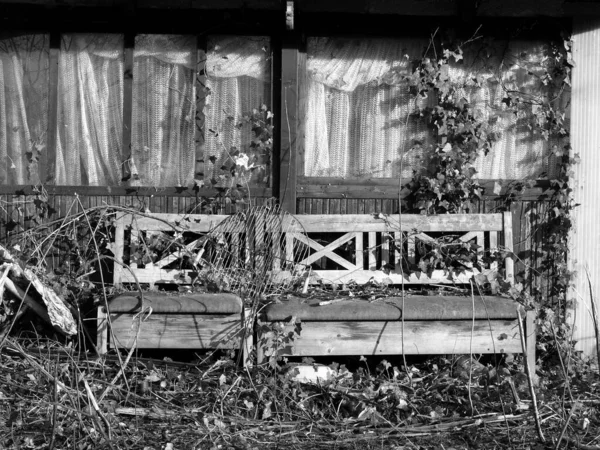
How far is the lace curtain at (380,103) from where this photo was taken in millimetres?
6465

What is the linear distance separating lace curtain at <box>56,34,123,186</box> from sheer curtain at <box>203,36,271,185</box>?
2.59 ft

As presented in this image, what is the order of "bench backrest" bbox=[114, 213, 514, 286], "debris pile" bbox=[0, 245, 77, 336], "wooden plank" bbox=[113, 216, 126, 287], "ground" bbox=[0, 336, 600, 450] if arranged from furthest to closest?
1. "bench backrest" bbox=[114, 213, 514, 286]
2. "wooden plank" bbox=[113, 216, 126, 287]
3. "debris pile" bbox=[0, 245, 77, 336]
4. "ground" bbox=[0, 336, 600, 450]

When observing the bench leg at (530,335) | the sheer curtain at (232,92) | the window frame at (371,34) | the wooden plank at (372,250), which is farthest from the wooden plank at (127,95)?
the bench leg at (530,335)

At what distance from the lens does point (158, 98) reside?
645 cm

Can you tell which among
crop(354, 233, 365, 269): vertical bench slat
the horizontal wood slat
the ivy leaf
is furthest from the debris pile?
the ivy leaf

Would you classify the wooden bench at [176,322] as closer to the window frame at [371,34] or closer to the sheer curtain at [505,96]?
the window frame at [371,34]

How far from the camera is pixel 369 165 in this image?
6.48m

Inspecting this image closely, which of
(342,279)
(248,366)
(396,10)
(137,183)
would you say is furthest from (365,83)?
(248,366)

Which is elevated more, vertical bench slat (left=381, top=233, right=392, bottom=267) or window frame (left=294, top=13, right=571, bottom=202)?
window frame (left=294, top=13, right=571, bottom=202)

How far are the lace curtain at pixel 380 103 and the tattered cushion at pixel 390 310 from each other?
1566 millimetres

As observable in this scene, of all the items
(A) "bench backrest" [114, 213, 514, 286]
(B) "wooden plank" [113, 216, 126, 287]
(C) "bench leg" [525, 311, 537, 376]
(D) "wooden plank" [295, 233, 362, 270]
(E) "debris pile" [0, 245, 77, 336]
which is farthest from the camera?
(D) "wooden plank" [295, 233, 362, 270]

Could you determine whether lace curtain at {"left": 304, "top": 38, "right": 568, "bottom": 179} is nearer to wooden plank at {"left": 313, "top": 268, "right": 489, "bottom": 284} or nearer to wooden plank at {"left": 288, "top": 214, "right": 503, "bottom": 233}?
wooden plank at {"left": 288, "top": 214, "right": 503, "bottom": 233}

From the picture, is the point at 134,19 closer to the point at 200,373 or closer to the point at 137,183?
the point at 137,183

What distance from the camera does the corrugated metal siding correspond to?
20.7 ft
